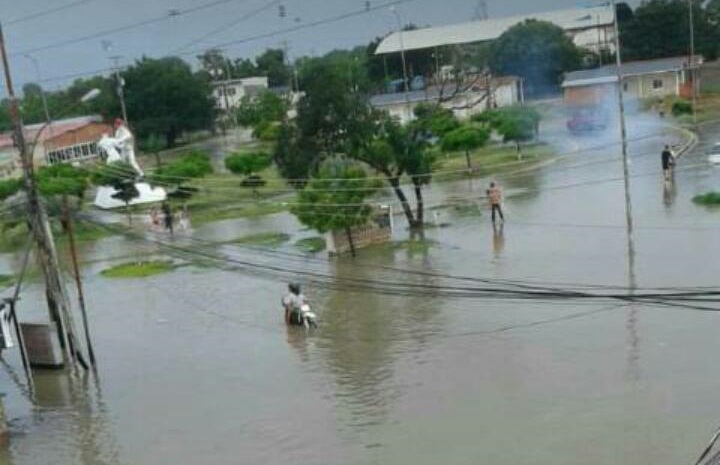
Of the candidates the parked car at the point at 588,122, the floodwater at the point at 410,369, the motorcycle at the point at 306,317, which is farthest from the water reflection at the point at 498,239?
the parked car at the point at 588,122

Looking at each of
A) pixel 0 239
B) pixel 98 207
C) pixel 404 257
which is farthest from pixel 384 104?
pixel 404 257

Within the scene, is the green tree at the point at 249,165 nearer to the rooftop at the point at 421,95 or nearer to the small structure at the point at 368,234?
the small structure at the point at 368,234

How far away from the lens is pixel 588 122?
182ft

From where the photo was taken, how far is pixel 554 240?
1040 inches

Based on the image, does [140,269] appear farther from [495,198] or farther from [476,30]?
[476,30]

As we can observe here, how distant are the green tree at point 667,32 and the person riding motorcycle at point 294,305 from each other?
201ft

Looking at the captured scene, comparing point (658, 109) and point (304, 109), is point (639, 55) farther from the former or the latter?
point (304, 109)

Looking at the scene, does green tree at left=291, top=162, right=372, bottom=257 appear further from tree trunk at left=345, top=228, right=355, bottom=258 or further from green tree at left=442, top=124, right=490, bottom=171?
green tree at left=442, top=124, right=490, bottom=171

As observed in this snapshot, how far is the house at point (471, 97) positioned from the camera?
71.4 metres

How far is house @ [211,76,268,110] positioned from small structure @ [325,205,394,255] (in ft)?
204

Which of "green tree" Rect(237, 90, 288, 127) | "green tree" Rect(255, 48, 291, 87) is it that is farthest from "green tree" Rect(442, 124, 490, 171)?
"green tree" Rect(255, 48, 291, 87)

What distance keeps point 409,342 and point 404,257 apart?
8.40 metres

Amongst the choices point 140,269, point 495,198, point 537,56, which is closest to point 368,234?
point 495,198

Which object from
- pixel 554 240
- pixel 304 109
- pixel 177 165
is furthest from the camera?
pixel 177 165
